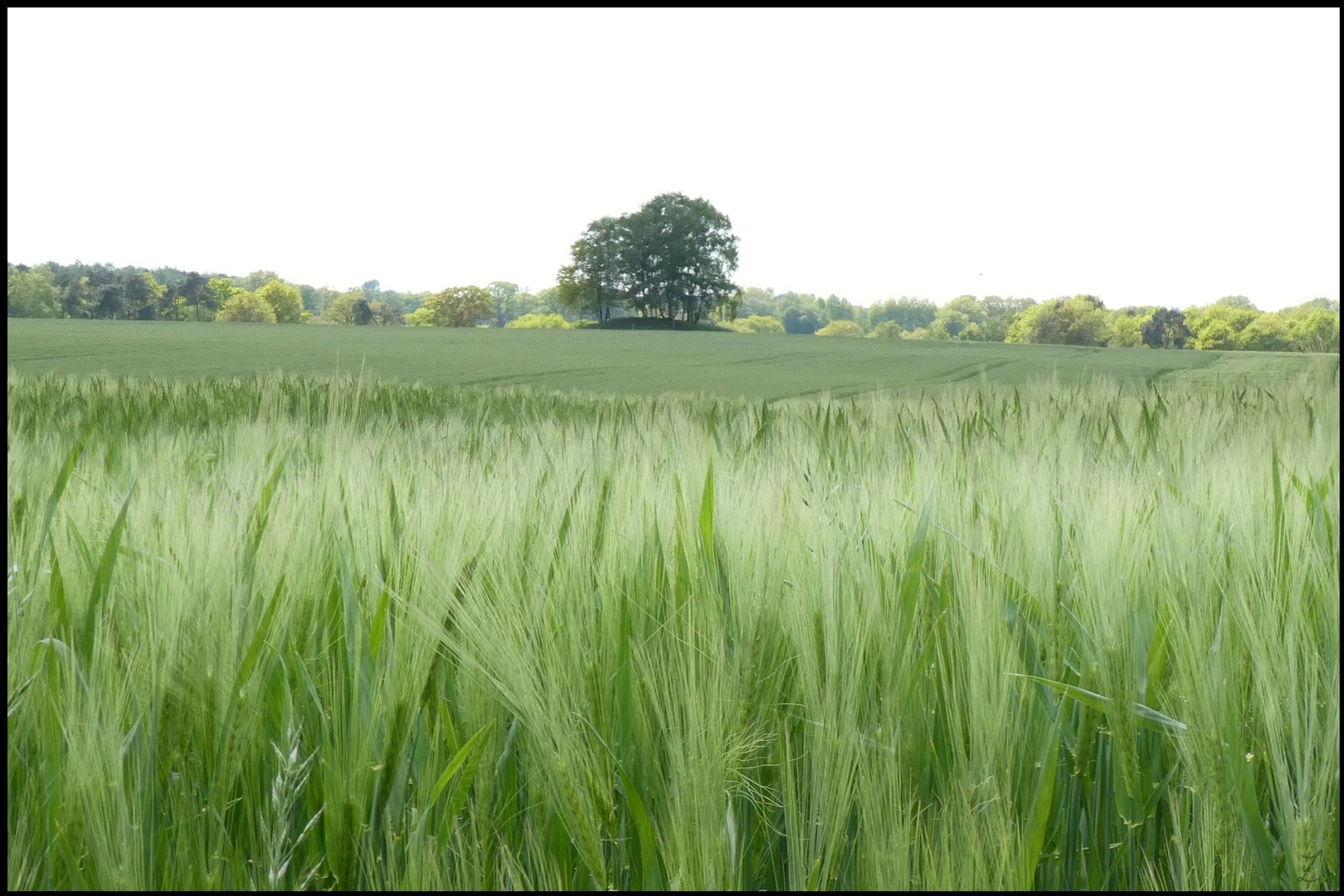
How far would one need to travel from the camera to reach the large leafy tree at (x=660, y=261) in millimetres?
45812

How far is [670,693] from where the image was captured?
56 cm

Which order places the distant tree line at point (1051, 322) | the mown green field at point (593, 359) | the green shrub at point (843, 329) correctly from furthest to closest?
the green shrub at point (843, 329) → the distant tree line at point (1051, 322) → the mown green field at point (593, 359)

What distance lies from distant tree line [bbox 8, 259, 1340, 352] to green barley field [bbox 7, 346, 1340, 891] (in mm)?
29207

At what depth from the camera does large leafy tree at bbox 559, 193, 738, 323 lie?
4581 centimetres

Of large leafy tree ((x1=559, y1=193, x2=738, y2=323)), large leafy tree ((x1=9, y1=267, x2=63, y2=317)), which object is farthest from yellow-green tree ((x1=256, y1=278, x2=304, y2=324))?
large leafy tree ((x1=559, y1=193, x2=738, y2=323))

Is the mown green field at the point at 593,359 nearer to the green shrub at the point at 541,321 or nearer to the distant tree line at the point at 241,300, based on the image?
the distant tree line at the point at 241,300

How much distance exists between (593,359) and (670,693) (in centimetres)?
1645

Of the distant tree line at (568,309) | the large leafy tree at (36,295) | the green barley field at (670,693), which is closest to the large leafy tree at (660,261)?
the distant tree line at (568,309)

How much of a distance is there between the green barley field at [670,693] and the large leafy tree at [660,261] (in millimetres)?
44869

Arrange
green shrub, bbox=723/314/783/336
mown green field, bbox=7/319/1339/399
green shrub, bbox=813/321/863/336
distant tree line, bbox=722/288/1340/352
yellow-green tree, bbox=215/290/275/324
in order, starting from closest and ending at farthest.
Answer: mown green field, bbox=7/319/1339/399, distant tree line, bbox=722/288/1340/352, yellow-green tree, bbox=215/290/275/324, green shrub, bbox=723/314/783/336, green shrub, bbox=813/321/863/336

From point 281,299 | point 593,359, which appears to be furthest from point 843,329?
point 593,359

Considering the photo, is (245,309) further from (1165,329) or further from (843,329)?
(1165,329)

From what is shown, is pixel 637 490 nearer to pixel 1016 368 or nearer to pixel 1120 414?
pixel 1120 414

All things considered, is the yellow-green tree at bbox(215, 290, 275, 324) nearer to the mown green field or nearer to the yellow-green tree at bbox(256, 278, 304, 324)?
the yellow-green tree at bbox(256, 278, 304, 324)
